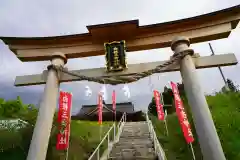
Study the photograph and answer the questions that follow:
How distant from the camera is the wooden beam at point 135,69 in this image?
493 cm

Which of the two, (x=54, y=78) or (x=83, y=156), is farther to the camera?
(x=83, y=156)

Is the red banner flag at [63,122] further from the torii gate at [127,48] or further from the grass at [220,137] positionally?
the grass at [220,137]

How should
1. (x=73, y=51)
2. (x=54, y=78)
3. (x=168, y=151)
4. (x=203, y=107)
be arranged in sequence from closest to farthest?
(x=203, y=107) → (x=54, y=78) → (x=73, y=51) → (x=168, y=151)

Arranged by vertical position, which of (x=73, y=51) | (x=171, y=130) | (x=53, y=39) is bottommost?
(x=171, y=130)

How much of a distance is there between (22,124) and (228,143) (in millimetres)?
8458

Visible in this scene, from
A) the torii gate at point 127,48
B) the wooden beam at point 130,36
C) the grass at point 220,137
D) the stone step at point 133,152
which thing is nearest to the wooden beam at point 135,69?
the torii gate at point 127,48

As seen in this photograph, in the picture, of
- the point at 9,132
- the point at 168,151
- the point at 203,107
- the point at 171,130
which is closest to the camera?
the point at 203,107

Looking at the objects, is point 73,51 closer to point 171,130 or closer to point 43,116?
point 43,116

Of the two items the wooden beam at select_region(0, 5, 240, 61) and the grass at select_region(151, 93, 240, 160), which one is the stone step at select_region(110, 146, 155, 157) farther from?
the wooden beam at select_region(0, 5, 240, 61)

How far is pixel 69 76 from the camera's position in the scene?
17.8ft

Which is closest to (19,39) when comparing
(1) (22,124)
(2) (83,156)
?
(1) (22,124)

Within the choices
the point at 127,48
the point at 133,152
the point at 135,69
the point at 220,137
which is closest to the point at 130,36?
the point at 127,48

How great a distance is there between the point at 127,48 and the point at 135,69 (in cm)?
80

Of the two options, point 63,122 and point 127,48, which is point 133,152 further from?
point 127,48
